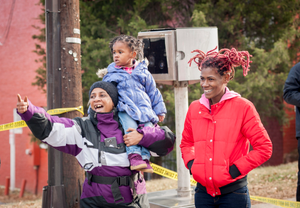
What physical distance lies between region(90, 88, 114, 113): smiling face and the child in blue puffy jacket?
0.12m

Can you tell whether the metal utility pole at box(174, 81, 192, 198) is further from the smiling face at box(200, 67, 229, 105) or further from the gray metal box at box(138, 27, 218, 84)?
the smiling face at box(200, 67, 229, 105)

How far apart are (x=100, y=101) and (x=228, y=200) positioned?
4.34 ft

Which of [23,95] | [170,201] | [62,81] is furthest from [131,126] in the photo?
[23,95]

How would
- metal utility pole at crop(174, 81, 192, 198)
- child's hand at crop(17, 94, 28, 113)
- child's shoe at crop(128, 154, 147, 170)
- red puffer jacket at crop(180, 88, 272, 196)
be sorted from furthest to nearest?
metal utility pole at crop(174, 81, 192, 198) < child's shoe at crop(128, 154, 147, 170) < red puffer jacket at crop(180, 88, 272, 196) < child's hand at crop(17, 94, 28, 113)

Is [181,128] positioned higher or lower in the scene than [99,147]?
A: higher

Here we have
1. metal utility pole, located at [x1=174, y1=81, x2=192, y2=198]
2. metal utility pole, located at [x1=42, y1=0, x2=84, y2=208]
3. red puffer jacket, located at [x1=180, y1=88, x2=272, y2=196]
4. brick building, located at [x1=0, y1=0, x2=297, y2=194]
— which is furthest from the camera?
brick building, located at [x1=0, y1=0, x2=297, y2=194]

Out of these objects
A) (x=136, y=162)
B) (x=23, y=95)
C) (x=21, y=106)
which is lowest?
(x=136, y=162)

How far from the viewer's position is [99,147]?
2945 mm

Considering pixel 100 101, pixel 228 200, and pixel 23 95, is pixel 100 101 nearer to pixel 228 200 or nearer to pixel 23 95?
pixel 228 200

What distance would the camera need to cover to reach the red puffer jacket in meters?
2.73

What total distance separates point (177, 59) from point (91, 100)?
7.37 ft

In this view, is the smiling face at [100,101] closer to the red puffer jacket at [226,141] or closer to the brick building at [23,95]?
the red puffer jacket at [226,141]

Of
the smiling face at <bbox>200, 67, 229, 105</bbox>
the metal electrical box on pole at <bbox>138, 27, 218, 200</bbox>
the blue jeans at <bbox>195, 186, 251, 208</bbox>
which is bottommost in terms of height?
the blue jeans at <bbox>195, 186, 251, 208</bbox>

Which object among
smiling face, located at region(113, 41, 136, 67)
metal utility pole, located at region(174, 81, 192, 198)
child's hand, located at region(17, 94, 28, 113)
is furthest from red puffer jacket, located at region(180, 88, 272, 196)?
metal utility pole, located at region(174, 81, 192, 198)
